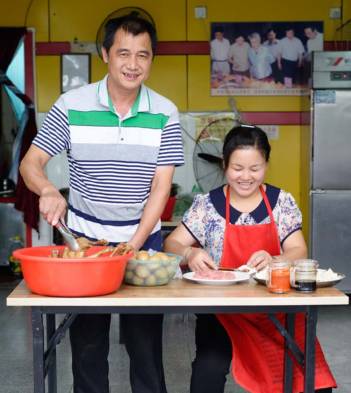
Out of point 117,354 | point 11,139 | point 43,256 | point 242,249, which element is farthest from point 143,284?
point 11,139

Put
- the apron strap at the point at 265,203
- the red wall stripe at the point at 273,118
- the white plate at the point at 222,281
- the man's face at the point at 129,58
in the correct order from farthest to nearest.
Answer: the red wall stripe at the point at 273,118 → the apron strap at the point at 265,203 → the man's face at the point at 129,58 → the white plate at the point at 222,281

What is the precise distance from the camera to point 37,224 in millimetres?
6594

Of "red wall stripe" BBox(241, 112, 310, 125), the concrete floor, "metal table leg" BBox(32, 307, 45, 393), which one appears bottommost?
the concrete floor

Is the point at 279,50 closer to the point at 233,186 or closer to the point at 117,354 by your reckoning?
Result: the point at 117,354

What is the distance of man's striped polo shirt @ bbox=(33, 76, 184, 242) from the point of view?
8.25 ft

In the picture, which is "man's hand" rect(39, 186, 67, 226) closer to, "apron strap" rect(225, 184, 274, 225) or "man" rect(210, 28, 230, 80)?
"apron strap" rect(225, 184, 274, 225)

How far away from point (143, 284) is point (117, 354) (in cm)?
198

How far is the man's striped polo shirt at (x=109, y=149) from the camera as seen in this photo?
251cm

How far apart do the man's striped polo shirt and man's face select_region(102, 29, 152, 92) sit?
13cm

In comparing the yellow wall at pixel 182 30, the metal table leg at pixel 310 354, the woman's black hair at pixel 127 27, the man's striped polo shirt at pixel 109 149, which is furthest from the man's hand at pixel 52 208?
the yellow wall at pixel 182 30

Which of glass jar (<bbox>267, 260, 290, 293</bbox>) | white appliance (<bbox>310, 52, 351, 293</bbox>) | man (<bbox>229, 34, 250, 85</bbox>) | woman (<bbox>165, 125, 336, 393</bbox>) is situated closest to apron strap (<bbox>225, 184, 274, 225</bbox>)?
woman (<bbox>165, 125, 336, 393</bbox>)

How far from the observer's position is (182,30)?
6.38 m

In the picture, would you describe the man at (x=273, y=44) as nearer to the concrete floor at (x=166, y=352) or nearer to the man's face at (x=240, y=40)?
the man's face at (x=240, y=40)

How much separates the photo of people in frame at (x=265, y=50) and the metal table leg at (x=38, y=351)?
182 inches
